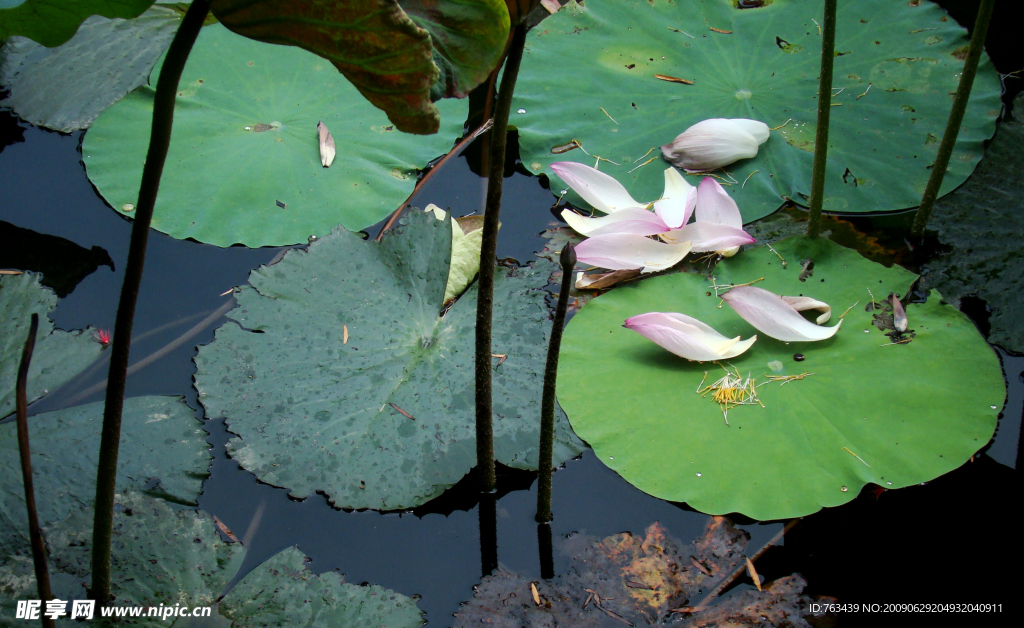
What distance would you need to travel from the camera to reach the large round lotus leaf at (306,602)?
1080 mm

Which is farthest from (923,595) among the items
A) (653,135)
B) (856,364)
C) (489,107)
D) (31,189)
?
(31,189)

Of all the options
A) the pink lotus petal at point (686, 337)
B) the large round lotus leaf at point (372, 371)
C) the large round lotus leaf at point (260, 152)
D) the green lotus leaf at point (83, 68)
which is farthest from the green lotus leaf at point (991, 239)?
the green lotus leaf at point (83, 68)

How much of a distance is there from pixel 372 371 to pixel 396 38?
2.99 ft

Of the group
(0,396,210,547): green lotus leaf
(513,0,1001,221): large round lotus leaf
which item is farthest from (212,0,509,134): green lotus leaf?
(513,0,1001,221): large round lotus leaf

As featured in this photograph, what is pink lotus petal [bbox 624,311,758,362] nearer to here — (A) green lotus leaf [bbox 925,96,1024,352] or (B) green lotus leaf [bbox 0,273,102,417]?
(A) green lotus leaf [bbox 925,96,1024,352]

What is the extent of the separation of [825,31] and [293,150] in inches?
55.7

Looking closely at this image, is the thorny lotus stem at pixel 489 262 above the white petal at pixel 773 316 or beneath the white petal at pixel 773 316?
above

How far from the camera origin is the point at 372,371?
147 cm

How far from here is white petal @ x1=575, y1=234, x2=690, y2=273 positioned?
166cm

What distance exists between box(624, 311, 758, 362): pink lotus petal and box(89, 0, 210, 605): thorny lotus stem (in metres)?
0.98

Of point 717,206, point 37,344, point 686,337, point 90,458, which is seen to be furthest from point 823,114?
A: point 37,344

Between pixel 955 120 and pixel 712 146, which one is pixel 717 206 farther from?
pixel 955 120

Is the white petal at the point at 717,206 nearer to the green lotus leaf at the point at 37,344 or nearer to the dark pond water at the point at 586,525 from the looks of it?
the dark pond water at the point at 586,525

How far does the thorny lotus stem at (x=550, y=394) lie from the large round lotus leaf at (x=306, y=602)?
291mm
